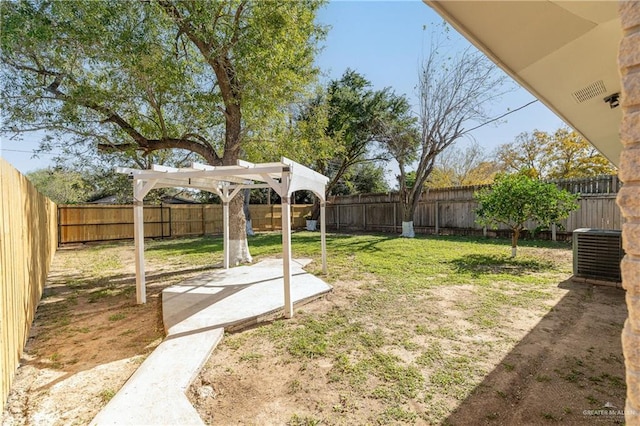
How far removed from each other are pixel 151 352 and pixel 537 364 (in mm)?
3594

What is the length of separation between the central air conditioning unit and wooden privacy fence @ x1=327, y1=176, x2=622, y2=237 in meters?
1.60

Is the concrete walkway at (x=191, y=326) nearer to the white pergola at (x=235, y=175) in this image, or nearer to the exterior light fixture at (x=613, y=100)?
the white pergola at (x=235, y=175)

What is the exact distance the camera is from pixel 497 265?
6570mm

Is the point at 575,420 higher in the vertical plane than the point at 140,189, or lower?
lower

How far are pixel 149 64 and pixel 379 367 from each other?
18.7 feet

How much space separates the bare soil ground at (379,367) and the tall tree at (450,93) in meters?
7.18

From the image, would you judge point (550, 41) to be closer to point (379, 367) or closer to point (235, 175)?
point (379, 367)

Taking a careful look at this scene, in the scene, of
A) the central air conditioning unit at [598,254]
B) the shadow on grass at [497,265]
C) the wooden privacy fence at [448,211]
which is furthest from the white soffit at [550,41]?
the wooden privacy fence at [448,211]

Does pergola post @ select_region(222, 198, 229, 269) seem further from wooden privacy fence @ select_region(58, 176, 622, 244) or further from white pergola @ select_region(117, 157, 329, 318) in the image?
wooden privacy fence @ select_region(58, 176, 622, 244)

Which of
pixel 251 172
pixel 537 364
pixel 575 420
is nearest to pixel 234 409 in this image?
pixel 575 420

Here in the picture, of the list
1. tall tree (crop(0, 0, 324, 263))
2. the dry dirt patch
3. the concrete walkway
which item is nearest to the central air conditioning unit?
the concrete walkway

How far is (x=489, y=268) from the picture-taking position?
20.8 ft

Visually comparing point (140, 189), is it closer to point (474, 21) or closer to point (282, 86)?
point (282, 86)

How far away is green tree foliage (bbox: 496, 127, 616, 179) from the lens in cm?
1439
